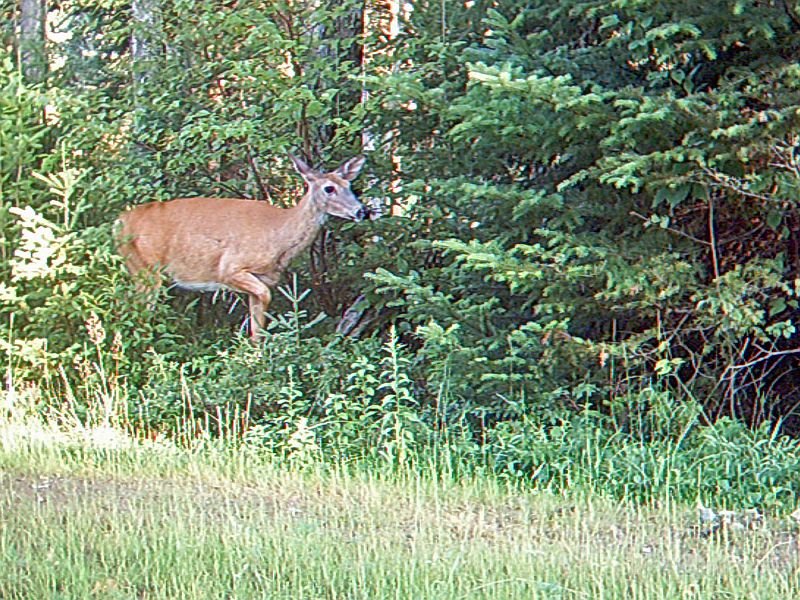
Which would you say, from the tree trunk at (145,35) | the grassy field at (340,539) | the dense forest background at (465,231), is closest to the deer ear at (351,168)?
the dense forest background at (465,231)

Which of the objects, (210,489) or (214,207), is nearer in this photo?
(210,489)

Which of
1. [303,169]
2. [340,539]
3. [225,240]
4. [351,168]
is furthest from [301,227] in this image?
[340,539]

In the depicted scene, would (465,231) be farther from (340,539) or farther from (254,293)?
(340,539)

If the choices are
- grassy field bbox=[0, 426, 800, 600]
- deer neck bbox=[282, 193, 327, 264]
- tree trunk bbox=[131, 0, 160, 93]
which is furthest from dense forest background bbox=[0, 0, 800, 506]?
grassy field bbox=[0, 426, 800, 600]

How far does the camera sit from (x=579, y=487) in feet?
23.8

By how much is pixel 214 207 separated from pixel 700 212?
4843 millimetres

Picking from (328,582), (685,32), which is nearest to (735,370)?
(685,32)

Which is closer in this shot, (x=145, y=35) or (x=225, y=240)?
(x=225, y=240)

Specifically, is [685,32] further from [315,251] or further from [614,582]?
[315,251]

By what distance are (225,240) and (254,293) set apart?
1.80ft

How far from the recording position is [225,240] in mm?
11344

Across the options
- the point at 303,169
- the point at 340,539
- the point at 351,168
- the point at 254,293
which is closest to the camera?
the point at 340,539

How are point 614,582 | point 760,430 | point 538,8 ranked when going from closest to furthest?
point 614,582, point 760,430, point 538,8

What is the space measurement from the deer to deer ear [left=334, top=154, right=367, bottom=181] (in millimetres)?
139
